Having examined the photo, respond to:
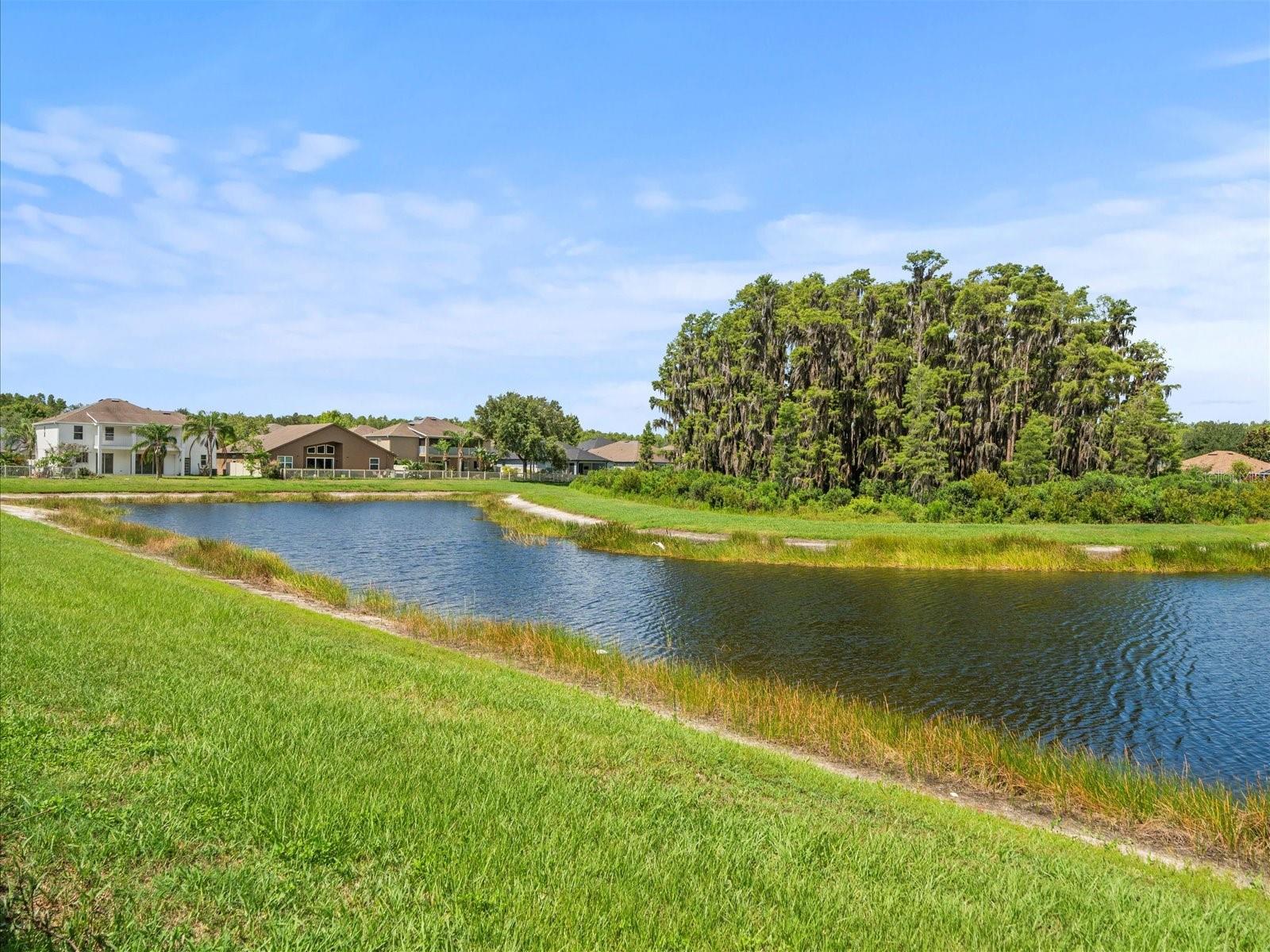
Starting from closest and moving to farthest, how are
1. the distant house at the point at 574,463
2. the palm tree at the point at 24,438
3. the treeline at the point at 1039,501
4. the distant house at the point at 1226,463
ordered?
the treeline at the point at 1039,501 < the distant house at the point at 1226,463 < the palm tree at the point at 24,438 < the distant house at the point at 574,463

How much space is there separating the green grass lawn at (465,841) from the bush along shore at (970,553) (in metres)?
23.9

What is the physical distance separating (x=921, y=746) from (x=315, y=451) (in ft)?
293

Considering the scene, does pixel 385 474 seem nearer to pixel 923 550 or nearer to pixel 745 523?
pixel 745 523

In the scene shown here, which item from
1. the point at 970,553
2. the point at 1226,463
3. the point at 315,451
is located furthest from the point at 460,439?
the point at 1226,463

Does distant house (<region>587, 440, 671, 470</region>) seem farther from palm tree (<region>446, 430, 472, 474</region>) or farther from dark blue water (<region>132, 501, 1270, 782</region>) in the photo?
dark blue water (<region>132, 501, 1270, 782</region>)

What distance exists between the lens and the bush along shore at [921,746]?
8336 millimetres

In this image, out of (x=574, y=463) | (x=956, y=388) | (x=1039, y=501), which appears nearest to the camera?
(x=1039, y=501)

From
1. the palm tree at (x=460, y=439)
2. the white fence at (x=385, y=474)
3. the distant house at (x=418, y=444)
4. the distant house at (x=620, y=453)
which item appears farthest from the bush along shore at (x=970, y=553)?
the distant house at (x=620, y=453)

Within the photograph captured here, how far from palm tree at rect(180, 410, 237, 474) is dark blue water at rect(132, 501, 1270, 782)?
48.6 meters

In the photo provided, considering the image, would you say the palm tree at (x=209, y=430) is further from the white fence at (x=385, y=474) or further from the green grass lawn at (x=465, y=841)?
the green grass lawn at (x=465, y=841)

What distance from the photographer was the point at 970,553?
31.3 metres

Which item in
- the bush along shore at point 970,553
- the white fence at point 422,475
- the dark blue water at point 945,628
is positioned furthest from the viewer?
the white fence at point 422,475

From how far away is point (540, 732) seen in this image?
801 centimetres

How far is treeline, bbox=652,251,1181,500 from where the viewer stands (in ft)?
163
